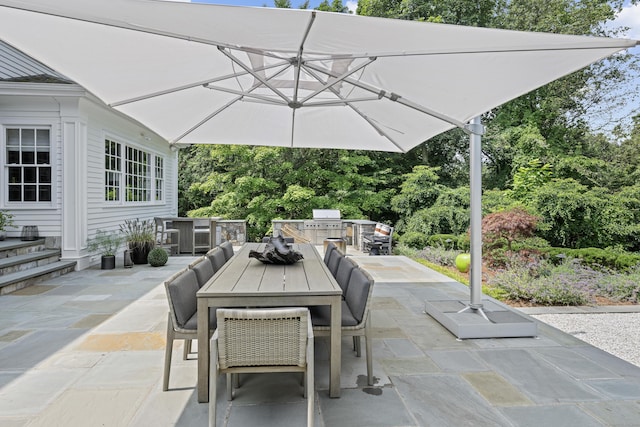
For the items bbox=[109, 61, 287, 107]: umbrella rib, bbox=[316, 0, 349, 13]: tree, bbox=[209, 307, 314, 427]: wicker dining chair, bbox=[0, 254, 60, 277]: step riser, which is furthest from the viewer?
bbox=[316, 0, 349, 13]: tree

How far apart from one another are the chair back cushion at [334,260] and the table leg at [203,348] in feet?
4.98

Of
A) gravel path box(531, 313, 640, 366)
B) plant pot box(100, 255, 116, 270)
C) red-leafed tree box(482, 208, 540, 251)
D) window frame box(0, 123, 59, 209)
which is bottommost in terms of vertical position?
gravel path box(531, 313, 640, 366)

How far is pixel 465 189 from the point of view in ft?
38.2

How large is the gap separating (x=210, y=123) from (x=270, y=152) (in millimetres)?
8827

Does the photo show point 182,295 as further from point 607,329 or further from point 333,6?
point 333,6

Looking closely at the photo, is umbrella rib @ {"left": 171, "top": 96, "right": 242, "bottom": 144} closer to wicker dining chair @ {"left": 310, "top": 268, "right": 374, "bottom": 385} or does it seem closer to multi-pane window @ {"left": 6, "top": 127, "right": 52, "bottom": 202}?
wicker dining chair @ {"left": 310, "top": 268, "right": 374, "bottom": 385}

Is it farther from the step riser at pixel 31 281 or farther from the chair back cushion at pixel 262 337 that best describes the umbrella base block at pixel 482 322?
the step riser at pixel 31 281

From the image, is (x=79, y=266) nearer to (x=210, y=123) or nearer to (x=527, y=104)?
(x=210, y=123)

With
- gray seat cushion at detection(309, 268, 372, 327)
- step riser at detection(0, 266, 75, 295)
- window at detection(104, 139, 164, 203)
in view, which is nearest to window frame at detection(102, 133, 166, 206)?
window at detection(104, 139, 164, 203)

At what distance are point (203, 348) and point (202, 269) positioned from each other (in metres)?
0.85

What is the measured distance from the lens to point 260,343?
6.39 ft

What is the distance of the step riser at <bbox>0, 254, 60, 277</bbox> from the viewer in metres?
5.15

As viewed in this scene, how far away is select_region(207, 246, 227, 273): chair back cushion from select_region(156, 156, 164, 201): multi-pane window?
722 centimetres

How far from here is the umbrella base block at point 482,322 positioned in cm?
343
